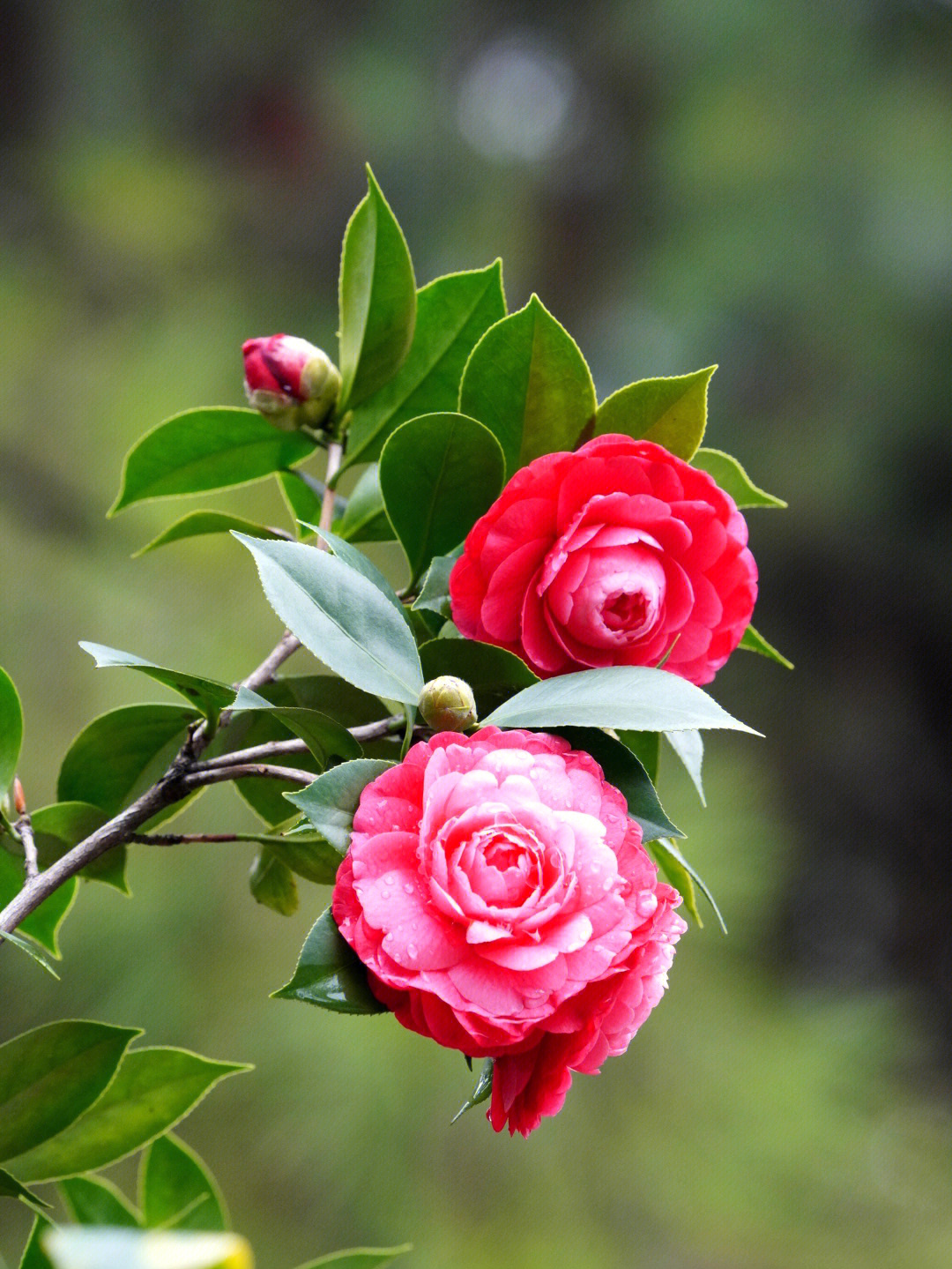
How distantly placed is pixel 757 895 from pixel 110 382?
36.4 inches

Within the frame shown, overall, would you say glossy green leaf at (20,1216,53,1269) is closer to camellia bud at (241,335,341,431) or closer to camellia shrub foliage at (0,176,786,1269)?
camellia shrub foliage at (0,176,786,1269)

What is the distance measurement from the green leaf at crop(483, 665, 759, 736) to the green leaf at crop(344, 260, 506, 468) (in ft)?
0.45

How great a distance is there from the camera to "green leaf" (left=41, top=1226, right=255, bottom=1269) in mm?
172

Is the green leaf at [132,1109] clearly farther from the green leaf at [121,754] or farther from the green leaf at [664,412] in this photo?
the green leaf at [664,412]

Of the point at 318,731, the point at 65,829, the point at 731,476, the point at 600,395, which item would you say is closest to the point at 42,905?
the point at 65,829

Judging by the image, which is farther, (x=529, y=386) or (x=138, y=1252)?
(x=529, y=386)

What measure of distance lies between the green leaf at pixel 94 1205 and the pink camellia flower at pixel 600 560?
9.7 inches

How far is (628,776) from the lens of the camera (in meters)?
0.26

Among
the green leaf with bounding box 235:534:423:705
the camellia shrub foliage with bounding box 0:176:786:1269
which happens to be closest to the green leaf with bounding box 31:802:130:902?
the camellia shrub foliage with bounding box 0:176:786:1269

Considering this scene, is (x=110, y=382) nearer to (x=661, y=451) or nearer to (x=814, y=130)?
(x=814, y=130)

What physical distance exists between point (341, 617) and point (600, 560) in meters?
0.06

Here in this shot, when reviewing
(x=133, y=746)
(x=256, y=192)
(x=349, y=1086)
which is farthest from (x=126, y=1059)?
(x=256, y=192)

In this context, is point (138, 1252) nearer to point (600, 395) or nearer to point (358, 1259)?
point (358, 1259)

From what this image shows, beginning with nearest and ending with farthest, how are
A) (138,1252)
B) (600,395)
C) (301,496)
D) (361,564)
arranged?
(138,1252)
(361,564)
(301,496)
(600,395)
